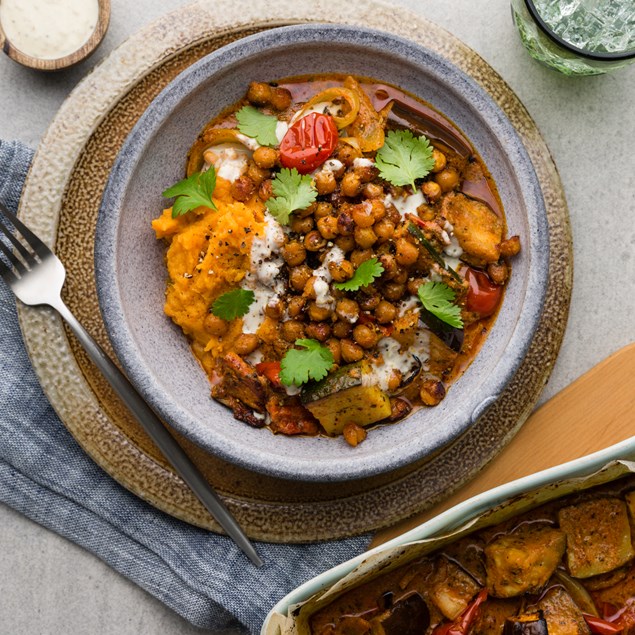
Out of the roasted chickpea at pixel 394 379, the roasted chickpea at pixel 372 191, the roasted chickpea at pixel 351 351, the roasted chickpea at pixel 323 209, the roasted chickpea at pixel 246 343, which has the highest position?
the roasted chickpea at pixel 372 191

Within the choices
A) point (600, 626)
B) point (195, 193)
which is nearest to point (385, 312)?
point (195, 193)

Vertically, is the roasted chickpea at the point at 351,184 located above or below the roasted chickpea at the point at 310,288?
above

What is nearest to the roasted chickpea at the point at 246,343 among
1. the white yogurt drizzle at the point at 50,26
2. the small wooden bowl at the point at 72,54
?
the small wooden bowl at the point at 72,54

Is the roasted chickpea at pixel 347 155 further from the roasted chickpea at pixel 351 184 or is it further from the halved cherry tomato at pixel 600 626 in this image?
the halved cherry tomato at pixel 600 626

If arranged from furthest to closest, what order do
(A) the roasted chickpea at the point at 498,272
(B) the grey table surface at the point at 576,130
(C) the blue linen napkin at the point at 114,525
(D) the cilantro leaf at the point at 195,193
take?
(B) the grey table surface at the point at 576,130 < (C) the blue linen napkin at the point at 114,525 < (A) the roasted chickpea at the point at 498,272 < (D) the cilantro leaf at the point at 195,193

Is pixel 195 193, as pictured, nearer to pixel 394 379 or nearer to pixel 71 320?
pixel 71 320

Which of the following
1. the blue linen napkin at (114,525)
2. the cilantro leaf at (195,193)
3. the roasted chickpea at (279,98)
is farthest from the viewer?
the blue linen napkin at (114,525)

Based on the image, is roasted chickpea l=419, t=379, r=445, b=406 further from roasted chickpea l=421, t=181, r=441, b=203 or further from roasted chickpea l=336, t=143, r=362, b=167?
roasted chickpea l=336, t=143, r=362, b=167

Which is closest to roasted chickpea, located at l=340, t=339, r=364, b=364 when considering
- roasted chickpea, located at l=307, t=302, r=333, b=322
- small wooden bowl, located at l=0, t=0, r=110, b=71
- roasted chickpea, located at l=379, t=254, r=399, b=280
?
roasted chickpea, located at l=307, t=302, r=333, b=322
